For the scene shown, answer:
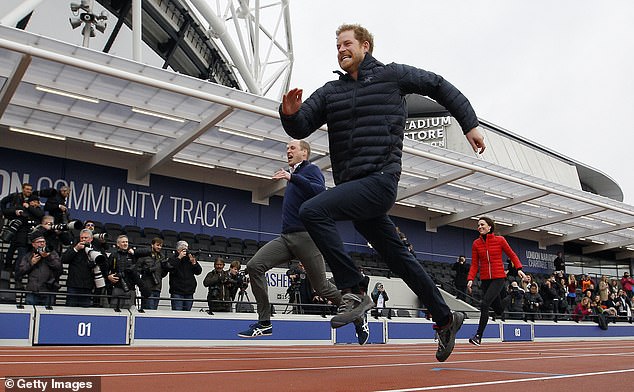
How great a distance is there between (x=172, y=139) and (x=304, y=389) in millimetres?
17155

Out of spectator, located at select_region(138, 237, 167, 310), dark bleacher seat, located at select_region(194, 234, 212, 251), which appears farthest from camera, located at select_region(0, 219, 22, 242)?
dark bleacher seat, located at select_region(194, 234, 212, 251)

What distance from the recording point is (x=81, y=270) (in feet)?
37.9

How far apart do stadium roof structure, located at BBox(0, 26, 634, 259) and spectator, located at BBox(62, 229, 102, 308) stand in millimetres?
4833

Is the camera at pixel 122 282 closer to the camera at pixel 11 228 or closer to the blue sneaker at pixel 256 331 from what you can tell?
the camera at pixel 11 228

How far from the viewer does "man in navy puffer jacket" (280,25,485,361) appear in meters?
4.50

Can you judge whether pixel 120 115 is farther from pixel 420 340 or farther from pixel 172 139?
pixel 420 340

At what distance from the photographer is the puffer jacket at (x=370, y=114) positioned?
178 inches

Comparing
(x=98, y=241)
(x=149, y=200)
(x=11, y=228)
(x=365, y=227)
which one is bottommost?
(x=365, y=227)

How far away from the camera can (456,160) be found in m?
22.5

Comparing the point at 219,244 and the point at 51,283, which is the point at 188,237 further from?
the point at 51,283

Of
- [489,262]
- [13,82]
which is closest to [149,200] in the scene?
[13,82]

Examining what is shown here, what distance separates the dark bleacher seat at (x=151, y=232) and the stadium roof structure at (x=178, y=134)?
2.17 meters

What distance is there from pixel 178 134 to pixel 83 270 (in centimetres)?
835

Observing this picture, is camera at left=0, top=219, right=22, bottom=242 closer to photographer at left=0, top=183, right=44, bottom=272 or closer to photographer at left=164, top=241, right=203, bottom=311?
photographer at left=0, top=183, right=44, bottom=272
